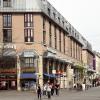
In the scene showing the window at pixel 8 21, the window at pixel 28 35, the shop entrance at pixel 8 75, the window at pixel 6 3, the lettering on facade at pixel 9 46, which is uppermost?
the window at pixel 6 3

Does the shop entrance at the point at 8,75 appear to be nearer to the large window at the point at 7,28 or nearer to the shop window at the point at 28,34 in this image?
the large window at the point at 7,28

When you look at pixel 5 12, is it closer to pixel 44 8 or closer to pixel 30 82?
pixel 44 8

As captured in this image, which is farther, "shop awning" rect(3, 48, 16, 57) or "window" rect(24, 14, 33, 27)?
"window" rect(24, 14, 33, 27)

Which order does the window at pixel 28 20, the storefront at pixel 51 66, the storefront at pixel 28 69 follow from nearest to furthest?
the storefront at pixel 28 69, the window at pixel 28 20, the storefront at pixel 51 66

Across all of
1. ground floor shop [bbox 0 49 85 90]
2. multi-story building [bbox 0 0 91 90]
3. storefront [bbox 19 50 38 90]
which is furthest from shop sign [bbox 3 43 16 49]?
storefront [bbox 19 50 38 90]

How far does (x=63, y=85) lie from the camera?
112562mm

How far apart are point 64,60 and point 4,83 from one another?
27463 millimetres

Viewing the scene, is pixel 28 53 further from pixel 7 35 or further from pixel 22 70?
pixel 7 35

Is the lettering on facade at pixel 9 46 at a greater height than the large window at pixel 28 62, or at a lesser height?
greater

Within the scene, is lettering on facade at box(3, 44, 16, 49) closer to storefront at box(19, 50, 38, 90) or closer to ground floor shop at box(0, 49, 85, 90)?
ground floor shop at box(0, 49, 85, 90)

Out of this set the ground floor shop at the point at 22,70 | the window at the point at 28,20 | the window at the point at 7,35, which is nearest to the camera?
the ground floor shop at the point at 22,70

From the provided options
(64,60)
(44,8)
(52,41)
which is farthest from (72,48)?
(44,8)

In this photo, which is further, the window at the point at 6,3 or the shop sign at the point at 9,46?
the window at the point at 6,3

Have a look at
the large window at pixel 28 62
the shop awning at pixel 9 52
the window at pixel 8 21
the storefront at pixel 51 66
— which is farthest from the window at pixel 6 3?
the storefront at pixel 51 66
